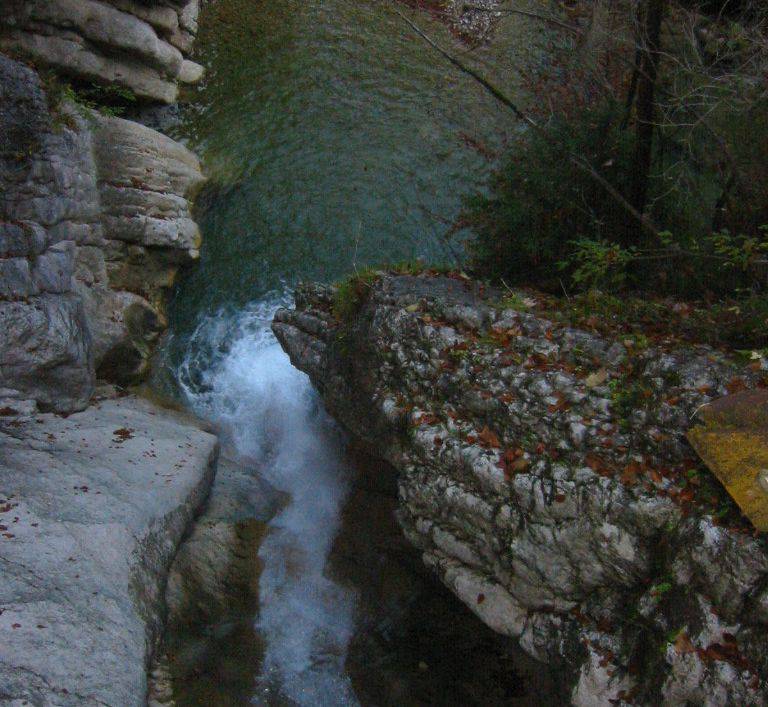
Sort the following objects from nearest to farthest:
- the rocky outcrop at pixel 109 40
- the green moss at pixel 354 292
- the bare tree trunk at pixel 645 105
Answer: the bare tree trunk at pixel 645 105, the green moss at pixel 354 292, the rocky outcrop at pixel 109 40

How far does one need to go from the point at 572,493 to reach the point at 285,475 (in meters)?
4.51

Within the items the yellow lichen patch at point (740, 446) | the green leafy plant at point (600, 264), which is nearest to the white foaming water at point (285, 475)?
the green leafy plant at point (600, 264)

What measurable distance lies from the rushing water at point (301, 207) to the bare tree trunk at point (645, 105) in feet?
10.3

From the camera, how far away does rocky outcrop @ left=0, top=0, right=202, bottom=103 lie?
35.2ft

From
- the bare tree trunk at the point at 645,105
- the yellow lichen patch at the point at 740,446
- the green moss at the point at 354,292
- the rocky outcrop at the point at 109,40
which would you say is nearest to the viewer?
the yellow lichen patch at the point at 740,446

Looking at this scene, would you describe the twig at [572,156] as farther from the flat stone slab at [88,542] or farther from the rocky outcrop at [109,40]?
the rocky outcrop at [109,40]

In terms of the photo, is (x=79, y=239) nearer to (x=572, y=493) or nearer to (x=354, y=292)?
(x=354, y=292)

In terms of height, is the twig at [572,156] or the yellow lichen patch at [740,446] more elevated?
the twig at [572,156]

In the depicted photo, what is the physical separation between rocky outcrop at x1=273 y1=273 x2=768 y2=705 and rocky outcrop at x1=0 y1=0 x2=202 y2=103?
24.4 feet

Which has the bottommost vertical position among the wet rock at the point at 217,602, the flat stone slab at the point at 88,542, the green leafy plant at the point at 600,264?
the wet rock at the point at 217,602

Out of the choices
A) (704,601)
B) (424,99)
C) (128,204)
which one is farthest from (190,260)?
(704,601)

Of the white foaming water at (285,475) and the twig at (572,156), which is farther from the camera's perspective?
the white foaming water at (285,475)

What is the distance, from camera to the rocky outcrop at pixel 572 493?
4.80 m

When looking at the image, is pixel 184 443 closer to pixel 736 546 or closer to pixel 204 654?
pixel 204 654
